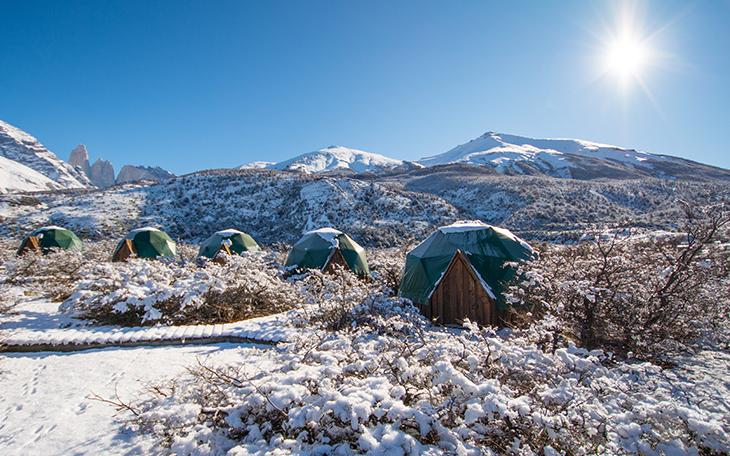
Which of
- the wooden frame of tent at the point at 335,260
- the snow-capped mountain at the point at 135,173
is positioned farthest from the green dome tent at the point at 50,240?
the snow-capped mountain at the point at 135,173

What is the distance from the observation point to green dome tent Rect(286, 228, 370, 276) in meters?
15.1

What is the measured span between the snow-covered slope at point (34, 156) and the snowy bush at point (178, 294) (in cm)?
13030

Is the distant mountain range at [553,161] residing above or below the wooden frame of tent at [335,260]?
above

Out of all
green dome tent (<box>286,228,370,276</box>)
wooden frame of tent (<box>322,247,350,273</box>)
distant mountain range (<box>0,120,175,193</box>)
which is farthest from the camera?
distant mountain range (<box>0,120,175,193</box>)

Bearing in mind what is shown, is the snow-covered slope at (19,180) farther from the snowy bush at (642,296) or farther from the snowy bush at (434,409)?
the snowy bush at (642,296)

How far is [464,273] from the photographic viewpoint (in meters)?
9.39

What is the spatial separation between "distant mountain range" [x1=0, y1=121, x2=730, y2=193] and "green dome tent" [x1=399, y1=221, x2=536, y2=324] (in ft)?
161

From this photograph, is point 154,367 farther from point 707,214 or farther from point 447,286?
point 707,214

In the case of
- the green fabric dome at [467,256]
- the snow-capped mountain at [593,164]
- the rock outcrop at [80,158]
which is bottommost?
the green fabric dome at [467,256]

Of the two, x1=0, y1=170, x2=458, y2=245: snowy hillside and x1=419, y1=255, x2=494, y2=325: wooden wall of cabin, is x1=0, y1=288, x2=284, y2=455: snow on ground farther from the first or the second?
x1=0, y1=170, x2=458, y2=245: snowy hillside

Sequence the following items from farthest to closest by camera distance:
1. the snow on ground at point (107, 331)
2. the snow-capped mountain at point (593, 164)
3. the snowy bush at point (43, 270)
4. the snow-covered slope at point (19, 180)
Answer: the snow-covered slope at point (19, 180), the snow-capped mountain at point (593, 164), the snowy bush at point (43, 270), the snow on ground at point (107, 331)

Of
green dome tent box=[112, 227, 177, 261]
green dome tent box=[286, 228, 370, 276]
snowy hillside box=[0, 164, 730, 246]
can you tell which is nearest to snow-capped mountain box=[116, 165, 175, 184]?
snowy hillside box=[0, 164, 730, 246]

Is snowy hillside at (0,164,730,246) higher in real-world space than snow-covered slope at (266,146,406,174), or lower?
lower

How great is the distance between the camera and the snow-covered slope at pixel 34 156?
111500 mm
